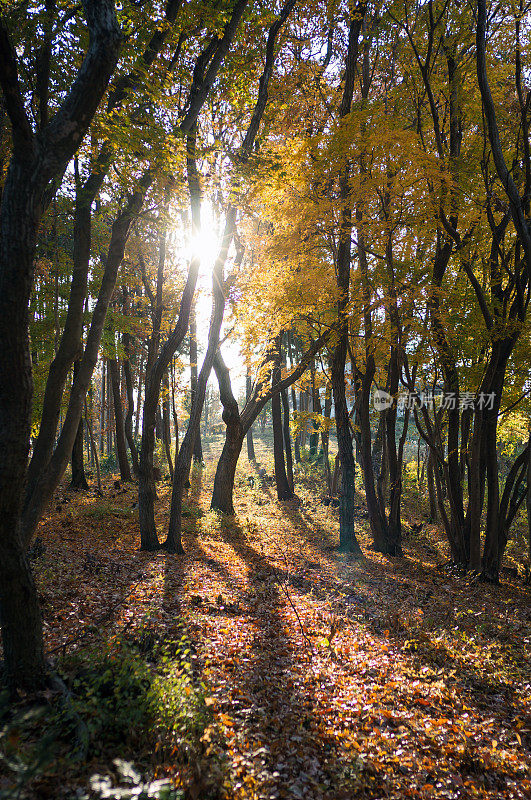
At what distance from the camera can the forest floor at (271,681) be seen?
3.05 m

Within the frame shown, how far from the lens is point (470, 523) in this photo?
32.0 ft

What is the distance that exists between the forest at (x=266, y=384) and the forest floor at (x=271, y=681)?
1.3 inches

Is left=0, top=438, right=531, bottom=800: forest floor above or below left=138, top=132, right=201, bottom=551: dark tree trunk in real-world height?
below

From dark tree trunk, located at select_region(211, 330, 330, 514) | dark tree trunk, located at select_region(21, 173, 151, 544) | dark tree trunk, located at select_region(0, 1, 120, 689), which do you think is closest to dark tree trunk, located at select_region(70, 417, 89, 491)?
dark tree trunk, located at select_region(211, 330, 330, 514)

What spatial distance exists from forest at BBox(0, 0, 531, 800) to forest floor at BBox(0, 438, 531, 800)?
3cm

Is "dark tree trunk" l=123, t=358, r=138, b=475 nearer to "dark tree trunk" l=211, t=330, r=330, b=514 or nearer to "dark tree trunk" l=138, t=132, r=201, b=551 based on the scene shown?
"dark tree trunk" l=211, t=330, r=330, b=514

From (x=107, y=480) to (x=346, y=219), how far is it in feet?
48.2

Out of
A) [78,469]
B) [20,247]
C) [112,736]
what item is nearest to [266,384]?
[78,469]

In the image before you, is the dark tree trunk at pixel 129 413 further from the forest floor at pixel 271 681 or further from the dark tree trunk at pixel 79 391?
the dark tree trunk at pixel 79 391

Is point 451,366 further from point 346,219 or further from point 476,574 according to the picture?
point 476,574

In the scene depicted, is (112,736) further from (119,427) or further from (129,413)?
(129,413)

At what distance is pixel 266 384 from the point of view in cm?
1322

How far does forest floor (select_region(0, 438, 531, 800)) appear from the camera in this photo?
3.05 m

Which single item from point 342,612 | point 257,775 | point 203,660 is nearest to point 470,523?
point 342,612
